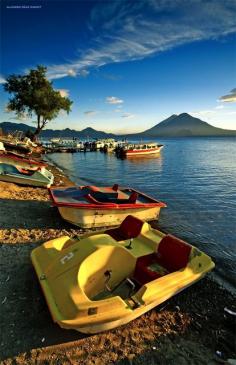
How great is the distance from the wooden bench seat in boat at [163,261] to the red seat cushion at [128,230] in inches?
50.6

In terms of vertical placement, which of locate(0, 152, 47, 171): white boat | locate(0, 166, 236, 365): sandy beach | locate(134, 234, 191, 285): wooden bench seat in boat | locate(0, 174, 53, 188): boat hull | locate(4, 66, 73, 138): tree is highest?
locate(4, 66, 73, 138): tree

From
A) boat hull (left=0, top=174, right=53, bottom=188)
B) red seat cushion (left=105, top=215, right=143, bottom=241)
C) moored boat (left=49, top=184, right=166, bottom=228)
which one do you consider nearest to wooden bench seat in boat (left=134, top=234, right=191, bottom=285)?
red seat cushion (left=105, top=215, right=143, bottom=241)

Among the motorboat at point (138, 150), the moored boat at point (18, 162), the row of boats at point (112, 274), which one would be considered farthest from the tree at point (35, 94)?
the row of boats at point (112, 274)

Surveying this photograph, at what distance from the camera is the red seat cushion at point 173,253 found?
23.5 ft

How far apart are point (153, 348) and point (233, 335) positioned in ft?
6.85

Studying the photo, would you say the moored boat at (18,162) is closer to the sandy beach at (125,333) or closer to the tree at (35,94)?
the sandy beach at (125,333)

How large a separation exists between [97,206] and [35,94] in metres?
43.4

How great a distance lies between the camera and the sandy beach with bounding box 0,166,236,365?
500cm

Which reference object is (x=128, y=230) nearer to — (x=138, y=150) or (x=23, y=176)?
(x=23, y=176)

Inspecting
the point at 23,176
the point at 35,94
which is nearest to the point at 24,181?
the point at 23,176

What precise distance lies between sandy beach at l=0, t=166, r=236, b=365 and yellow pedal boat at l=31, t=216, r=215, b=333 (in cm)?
45

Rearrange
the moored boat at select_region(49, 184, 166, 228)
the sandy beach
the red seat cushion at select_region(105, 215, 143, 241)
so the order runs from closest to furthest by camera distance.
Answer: the sandy beach → the red seat cushion at select_region(105, 215, 143, 241) → the moored boat at select_region(49, 184, 166, 228)

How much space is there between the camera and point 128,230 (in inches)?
359

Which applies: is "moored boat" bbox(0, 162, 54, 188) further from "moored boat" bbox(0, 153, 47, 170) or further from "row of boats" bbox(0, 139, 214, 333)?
"row of boats" bbox(0, 139, 214, 333)
